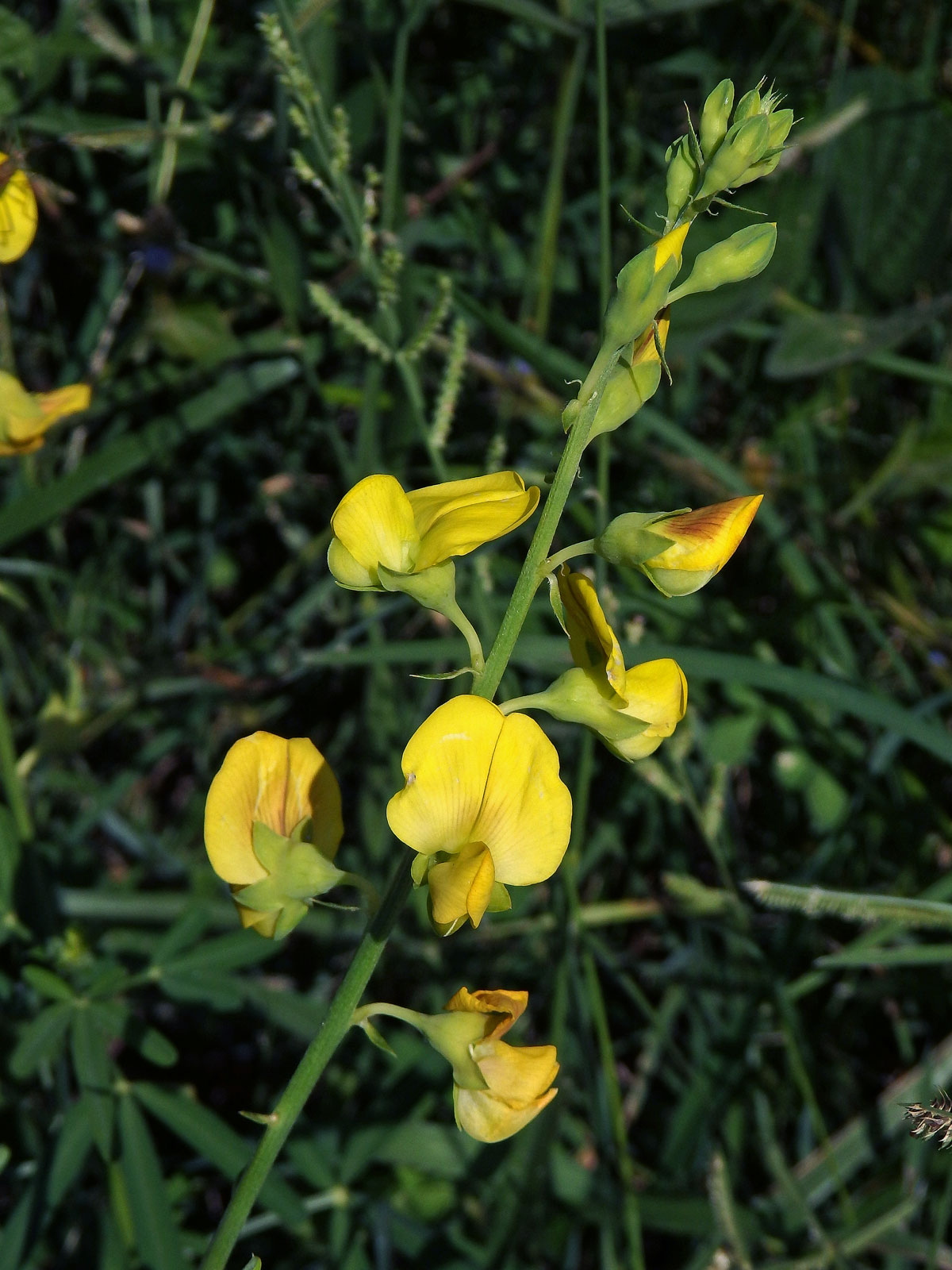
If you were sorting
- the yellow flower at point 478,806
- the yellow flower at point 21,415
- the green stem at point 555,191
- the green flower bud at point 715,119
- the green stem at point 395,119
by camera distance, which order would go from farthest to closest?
the green stem at point 555,191 → the green stem at point 395,119 → the yellow flower at point 21,415 → the green flower bud at point 715,119 → the yellow flower at point 478,806

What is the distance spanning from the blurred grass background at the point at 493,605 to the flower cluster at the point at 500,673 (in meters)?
0.61

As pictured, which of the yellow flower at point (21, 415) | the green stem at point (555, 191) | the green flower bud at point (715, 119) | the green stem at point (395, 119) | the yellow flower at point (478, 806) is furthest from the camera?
the green stem at point (555, 191)

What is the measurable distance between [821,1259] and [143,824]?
1620mm

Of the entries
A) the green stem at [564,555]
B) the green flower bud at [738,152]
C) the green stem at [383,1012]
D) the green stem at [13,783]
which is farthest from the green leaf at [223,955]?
the green flower bud at [738,152]

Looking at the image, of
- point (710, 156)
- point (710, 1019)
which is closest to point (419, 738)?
point (710, 156)

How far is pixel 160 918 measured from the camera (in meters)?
2.22

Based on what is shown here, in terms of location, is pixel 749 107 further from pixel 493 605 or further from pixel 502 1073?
pixel 493 605

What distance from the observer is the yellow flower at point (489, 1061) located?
3.74 ft

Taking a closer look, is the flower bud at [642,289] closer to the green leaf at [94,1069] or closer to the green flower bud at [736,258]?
the green flower bud at [736,258]

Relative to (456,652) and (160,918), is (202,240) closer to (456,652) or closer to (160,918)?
(456,652)

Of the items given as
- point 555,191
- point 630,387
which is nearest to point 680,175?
point 630,387

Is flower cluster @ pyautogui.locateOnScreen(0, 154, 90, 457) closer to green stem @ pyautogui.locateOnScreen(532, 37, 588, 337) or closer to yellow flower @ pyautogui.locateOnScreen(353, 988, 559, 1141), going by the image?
yellow flower @ pyautogui.locateOnScreen(353, 988, 559, 1141)

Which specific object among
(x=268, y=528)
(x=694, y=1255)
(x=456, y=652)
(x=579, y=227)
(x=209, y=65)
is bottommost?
(x=694, y=1255)

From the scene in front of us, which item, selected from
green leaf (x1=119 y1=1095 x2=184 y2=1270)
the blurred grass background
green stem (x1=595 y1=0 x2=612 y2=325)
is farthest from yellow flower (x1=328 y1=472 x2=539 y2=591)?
green leaf (x1=119 y1=1095 x2=184 y2=1270)
